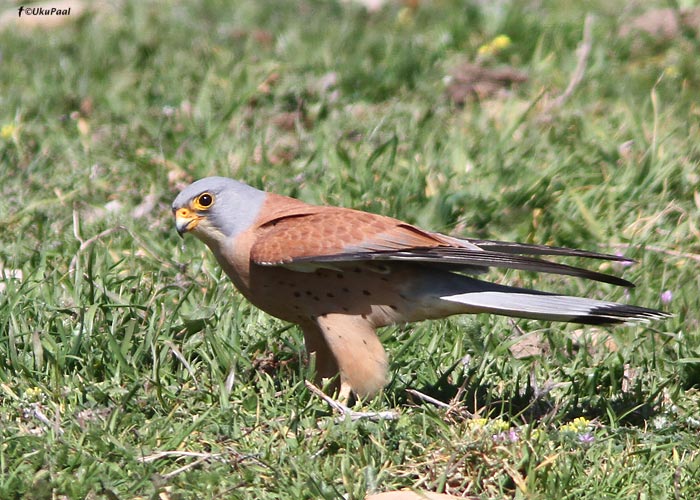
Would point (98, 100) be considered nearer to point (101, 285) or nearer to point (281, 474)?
point (101, 285)

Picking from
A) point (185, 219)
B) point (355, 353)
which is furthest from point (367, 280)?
point (185, 219)

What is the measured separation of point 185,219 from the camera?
15.4ft

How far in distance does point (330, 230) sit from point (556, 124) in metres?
3.09

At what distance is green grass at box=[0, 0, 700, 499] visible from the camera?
3.88 metres

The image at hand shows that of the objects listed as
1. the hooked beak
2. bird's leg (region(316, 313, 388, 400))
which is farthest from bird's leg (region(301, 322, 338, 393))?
the hooked beak

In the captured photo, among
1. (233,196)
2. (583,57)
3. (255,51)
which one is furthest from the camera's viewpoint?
(255,51)

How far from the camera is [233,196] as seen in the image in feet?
15.4

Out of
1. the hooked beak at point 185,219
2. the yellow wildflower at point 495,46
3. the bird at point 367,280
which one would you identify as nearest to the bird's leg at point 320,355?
the bird at point 367,280

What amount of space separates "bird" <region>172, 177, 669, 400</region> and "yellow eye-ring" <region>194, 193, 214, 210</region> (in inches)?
4.7

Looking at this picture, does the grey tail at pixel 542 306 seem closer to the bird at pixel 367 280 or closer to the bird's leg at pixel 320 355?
the bird at pixel 367 280

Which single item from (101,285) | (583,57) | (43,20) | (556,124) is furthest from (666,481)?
(43,20)

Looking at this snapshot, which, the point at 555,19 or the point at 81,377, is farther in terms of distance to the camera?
the point at 555,19

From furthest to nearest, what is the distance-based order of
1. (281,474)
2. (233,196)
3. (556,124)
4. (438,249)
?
(556,124) < (233,196) < (438,249) < (281,474)

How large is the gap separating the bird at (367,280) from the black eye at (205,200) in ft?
0.40
